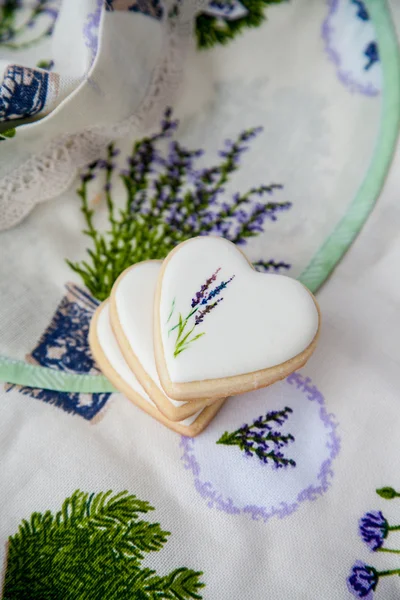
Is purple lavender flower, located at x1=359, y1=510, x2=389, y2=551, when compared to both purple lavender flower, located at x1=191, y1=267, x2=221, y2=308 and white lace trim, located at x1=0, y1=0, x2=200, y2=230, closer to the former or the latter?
purple lavender flower, located at x1=191, y1=267, x2=221, y2=308

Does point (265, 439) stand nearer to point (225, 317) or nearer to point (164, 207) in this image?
point (225, 317)

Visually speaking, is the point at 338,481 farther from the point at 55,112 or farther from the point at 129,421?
the point at 55,112

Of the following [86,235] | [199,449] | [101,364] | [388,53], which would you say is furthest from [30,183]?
[388,53]

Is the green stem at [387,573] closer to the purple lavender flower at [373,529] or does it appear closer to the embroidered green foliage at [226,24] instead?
the purple lavender flower at [373,529]

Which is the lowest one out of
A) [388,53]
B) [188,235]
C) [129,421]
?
[129,421]

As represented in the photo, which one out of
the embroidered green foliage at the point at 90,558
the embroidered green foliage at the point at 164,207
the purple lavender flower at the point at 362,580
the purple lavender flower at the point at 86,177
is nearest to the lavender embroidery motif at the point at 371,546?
the purple lavender flower at the point at 362,580
